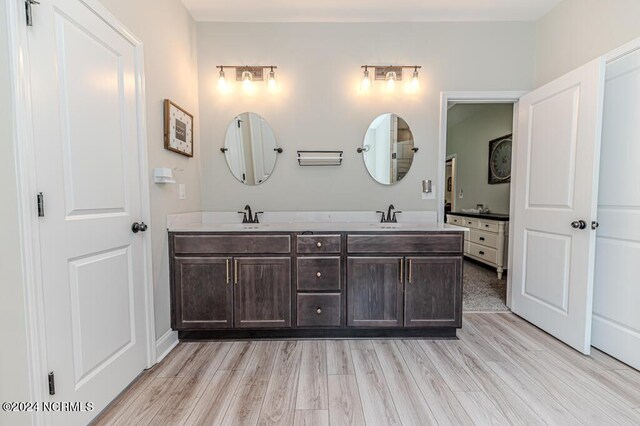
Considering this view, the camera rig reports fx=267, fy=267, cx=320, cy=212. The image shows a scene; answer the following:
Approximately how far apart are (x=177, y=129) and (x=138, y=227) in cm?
87

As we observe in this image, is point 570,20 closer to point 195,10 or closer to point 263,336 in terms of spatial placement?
point 195,10

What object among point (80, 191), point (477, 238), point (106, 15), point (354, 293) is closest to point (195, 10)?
point (106, 15)

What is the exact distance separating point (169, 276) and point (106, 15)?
5.36 ft

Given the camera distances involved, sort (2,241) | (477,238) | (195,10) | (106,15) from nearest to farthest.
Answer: (2,241), (106,15), (195,10), (477,238)

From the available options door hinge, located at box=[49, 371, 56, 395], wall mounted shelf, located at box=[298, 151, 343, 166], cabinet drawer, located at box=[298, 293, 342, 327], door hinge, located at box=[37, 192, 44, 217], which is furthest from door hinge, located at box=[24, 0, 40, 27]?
cabinet drawer, located at box=[298, 293, 342, 327]

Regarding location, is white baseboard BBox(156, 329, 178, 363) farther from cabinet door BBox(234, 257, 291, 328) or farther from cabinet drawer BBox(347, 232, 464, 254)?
cabinet drawer BBox(347, 232, 464, 254)

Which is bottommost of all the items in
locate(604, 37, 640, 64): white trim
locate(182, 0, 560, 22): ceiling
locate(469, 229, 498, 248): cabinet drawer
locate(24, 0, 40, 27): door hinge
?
locate(469, 229, 498, 248): cabinet drawer

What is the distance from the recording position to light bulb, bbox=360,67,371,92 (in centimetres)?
248

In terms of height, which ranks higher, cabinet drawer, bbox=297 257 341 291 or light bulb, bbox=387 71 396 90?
light bulb, bbox=387 71 396 90

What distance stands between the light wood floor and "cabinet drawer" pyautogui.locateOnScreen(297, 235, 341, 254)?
72 cm

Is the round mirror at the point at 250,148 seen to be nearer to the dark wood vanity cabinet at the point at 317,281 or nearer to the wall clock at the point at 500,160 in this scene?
the dark wood vanity cabinet at the point at 317,281

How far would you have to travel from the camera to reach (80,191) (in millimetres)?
1269

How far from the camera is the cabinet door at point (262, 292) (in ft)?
6.64

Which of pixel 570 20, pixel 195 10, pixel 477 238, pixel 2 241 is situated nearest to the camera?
pixel 2 241
